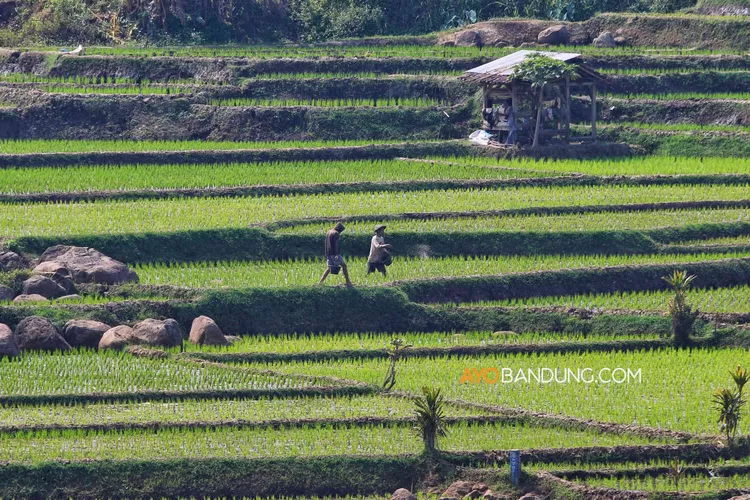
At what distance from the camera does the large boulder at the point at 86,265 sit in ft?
67.1

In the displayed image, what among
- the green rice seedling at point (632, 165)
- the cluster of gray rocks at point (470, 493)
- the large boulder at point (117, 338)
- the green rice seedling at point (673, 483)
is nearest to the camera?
the cluster of gray rocks at point (470, 493)

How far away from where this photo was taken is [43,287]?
19953mm

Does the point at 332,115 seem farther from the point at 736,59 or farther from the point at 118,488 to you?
the point at 118,488

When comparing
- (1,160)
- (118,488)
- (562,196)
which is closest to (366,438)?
(118,488)

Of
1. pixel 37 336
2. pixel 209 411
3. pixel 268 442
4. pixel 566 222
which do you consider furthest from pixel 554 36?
pixel 268 442

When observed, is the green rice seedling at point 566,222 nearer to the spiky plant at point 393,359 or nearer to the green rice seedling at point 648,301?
the green rice seedling at point 648,301

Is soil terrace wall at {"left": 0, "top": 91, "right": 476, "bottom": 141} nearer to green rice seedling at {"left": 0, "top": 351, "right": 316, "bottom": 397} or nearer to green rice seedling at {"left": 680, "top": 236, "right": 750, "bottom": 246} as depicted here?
green rice seedling at {"left": 680, "top": 236, "right": 750, "bottom": 246}

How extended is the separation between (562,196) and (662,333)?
19.3 feet

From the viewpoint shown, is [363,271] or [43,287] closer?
[43,287]

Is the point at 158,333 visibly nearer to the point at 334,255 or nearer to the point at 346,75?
the point at 334,255

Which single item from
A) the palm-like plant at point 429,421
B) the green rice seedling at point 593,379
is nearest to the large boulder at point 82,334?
the green rice seedling at point 593,379

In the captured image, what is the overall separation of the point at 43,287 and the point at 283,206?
517cm

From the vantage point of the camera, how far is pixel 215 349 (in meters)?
18.8

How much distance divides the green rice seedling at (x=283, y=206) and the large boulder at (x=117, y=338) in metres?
3.57
